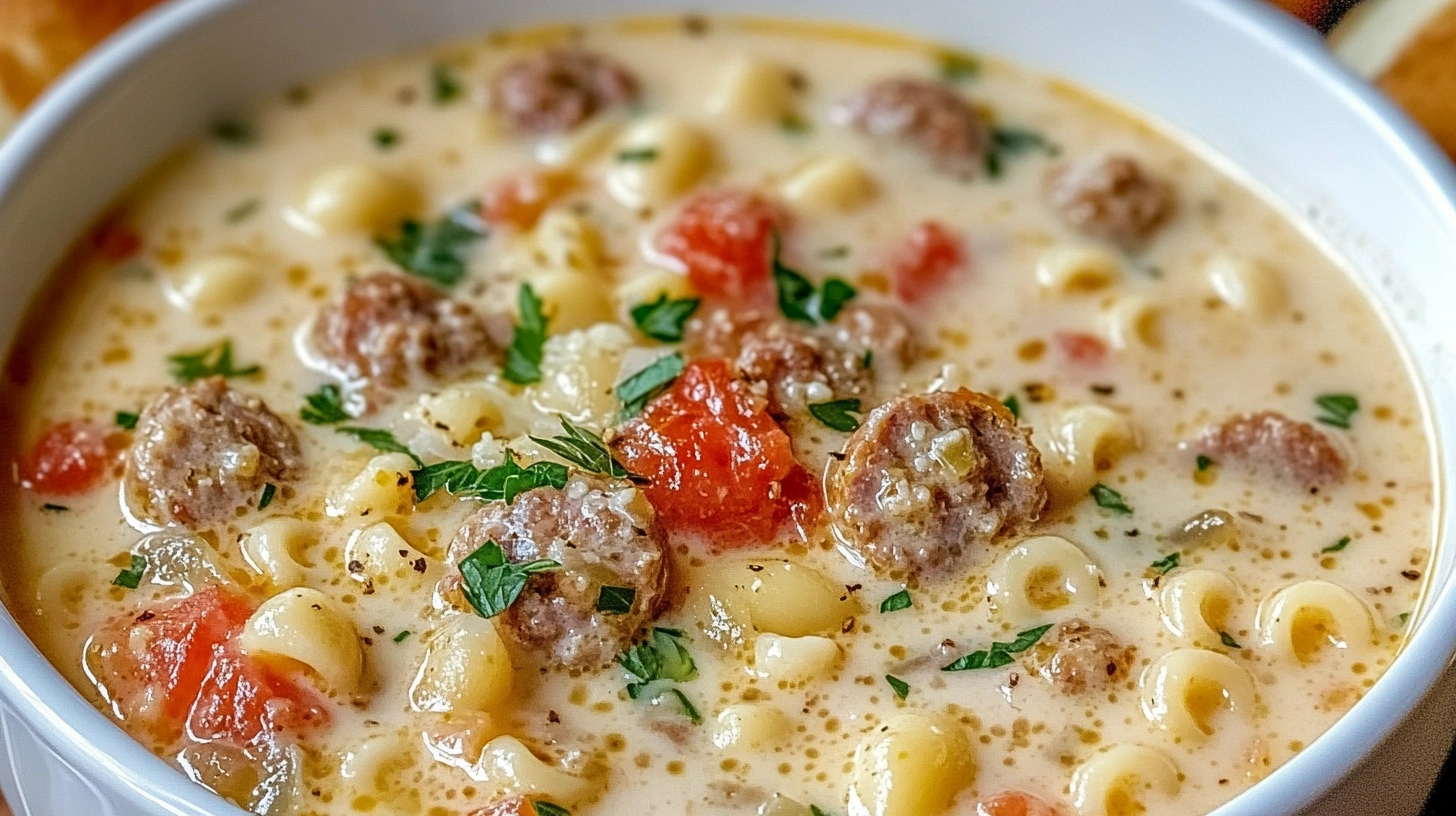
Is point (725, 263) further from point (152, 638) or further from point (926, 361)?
point (152, 638)

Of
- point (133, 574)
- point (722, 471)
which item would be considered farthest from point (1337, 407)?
point (133, 574)

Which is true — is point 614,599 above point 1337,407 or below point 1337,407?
below

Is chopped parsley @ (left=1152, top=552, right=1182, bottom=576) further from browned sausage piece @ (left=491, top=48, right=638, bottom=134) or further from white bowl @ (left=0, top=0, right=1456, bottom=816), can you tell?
browned sausage piece @ (left=491, top=48, right=638, bottom=134)

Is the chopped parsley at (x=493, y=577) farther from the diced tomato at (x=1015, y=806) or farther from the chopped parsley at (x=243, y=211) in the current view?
the chopped parsley at (x=243, y=211)

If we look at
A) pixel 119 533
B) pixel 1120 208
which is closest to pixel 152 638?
pixel 119 533

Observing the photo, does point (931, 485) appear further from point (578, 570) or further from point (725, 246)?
point (725, 246)

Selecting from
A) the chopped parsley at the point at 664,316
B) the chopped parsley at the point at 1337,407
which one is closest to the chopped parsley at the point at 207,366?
the chopped parsley at the point at 664,316
